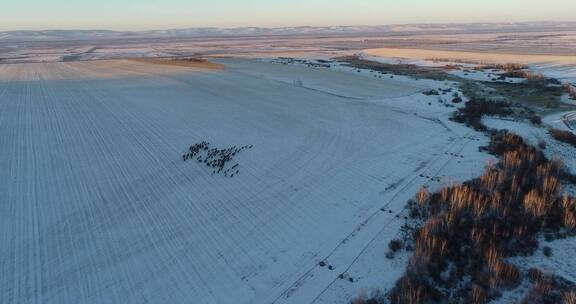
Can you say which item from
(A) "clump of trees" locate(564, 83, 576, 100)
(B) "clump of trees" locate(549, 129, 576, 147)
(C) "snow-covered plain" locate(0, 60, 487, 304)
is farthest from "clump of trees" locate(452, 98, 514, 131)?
(A) "clump of trees" locate(564, 83, 576, 100)

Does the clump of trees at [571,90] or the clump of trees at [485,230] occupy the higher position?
the clump of trees at [571,90]

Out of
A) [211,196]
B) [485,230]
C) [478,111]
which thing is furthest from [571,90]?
[211,196]

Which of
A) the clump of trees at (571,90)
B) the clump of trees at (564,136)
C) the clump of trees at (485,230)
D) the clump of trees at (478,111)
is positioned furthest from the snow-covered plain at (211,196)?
the clump of trees at (571,90)

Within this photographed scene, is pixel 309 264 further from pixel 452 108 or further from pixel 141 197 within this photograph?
pixel 452 108

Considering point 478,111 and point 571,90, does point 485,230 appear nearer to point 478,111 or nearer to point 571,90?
point 478,111

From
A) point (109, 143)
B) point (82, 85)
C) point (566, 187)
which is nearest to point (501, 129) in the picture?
point (566, 187)

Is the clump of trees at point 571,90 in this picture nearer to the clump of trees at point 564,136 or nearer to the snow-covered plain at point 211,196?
the snow-covered plain at point 211,196
